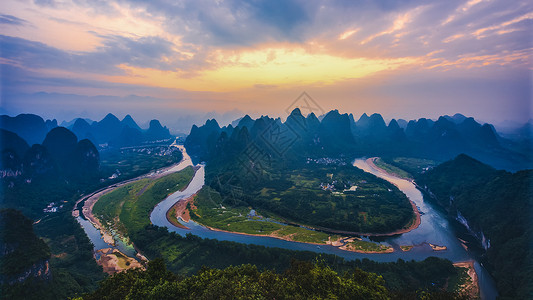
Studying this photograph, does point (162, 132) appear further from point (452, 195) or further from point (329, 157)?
point (452, 195)

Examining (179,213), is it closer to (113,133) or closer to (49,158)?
(49,158)

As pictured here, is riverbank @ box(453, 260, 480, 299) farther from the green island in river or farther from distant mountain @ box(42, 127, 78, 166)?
distant mountain @ box(42, 127, 78, 166)

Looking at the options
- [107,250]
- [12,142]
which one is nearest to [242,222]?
[107,250]

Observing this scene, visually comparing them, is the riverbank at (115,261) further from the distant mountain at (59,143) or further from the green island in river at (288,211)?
the distant mountain at (59,143)

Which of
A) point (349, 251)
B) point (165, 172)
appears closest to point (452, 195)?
point (349, 251)

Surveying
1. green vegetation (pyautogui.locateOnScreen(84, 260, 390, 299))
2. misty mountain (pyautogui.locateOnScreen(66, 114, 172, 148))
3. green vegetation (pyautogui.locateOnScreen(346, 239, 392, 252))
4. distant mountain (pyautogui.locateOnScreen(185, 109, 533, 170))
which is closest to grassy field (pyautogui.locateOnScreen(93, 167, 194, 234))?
green vegetation (pyautogui.locateOnScreen(84, 260, 390, 299))

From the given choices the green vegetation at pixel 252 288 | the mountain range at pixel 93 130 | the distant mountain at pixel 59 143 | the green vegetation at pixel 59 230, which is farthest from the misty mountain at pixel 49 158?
the green vegetation at pixel 252 288
